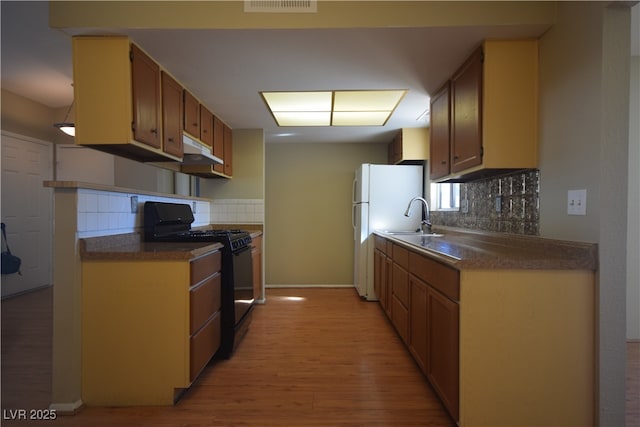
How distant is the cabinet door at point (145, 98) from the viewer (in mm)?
1981

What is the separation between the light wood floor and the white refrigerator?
1.02m

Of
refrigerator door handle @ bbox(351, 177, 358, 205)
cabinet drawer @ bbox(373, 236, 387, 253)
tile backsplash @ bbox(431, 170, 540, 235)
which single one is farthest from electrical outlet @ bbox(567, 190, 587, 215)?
refrigerator door handle @ bbox(351, 177, 358, 205)

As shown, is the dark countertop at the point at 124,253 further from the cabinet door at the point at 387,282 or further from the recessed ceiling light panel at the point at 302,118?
the recessed ceiling light panel at the point at 302,118

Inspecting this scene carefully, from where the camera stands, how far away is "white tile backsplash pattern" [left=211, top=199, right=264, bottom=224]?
3943 millimetres

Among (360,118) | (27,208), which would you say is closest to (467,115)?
(360,118)

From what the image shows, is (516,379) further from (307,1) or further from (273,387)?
(307,1)

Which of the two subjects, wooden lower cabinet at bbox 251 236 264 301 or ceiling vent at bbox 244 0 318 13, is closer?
ceiling vent at bbox 244 0 318 13

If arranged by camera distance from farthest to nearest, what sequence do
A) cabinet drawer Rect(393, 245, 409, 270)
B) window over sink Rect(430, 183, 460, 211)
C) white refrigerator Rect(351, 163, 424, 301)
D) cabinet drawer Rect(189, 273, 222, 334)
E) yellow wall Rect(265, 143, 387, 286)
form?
yellow wall Rect(265, 143, 387, 286), white refrigerator Rect(351, 163, 424, 301), window over sink Rect(430, 183, 460, 211), cabinet drawer Rect(393, 245, 409, 270), cabinet drawer Rect(189, 273, 222, 334)

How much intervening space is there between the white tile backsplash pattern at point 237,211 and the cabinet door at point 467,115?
2.35m

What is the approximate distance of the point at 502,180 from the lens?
2285 mm

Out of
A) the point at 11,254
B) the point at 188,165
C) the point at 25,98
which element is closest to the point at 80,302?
the point at 188,165

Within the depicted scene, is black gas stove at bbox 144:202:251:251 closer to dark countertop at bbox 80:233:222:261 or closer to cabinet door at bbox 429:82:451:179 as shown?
dark countertop at bbox 80:233:222:261

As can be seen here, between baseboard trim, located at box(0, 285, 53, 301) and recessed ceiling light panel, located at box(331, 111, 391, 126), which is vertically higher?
recessed ceiling light panel, located at box(331, 111, 391, 126)

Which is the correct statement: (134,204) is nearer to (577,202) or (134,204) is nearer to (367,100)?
(367,100)
